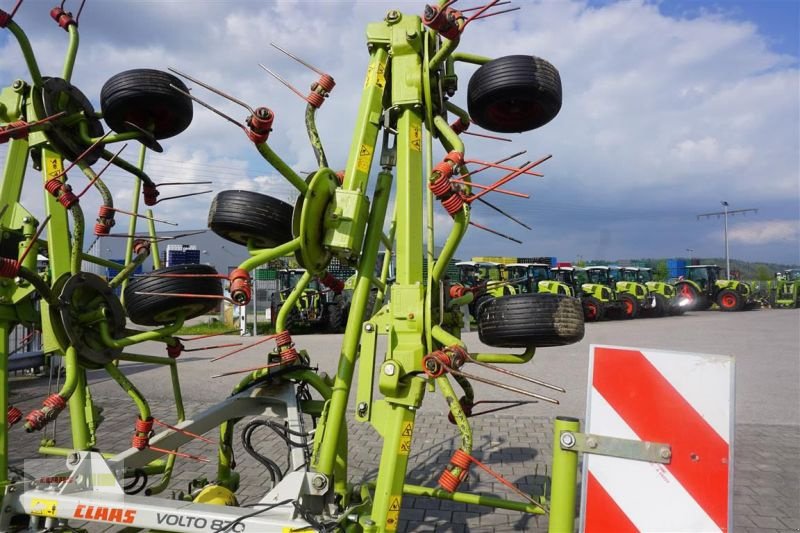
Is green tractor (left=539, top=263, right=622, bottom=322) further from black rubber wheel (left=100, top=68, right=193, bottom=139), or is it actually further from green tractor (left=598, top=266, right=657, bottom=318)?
black rubber wheel (left=100, top=68, right=193, bottom=139)

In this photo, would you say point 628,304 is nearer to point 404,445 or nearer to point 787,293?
point 787,293

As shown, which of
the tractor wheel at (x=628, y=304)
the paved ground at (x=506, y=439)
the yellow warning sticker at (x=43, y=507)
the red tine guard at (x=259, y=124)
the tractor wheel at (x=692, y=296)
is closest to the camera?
the red tine guard at (x=259, y=124)

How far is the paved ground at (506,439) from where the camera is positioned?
409 centimetres

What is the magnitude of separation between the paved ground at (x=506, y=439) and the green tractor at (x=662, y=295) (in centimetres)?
1112

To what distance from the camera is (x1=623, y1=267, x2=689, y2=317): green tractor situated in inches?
906

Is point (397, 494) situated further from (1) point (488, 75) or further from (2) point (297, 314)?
(2) point (297, 314)

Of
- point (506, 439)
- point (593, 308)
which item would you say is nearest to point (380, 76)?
point (506, 439)

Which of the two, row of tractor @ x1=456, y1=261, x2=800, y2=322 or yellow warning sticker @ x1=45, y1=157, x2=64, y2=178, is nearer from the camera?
yellow warning sticker @ x1=45, y1=157, x2=64, y2=178

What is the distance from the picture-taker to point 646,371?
6.19ft

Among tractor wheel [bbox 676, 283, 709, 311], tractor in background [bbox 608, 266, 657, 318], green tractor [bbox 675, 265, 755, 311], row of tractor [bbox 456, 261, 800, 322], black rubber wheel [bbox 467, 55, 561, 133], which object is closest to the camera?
black rubber wheel [bbox 467, 55, 561, 133]

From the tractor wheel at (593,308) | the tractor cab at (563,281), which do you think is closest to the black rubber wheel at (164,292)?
the tractor cab at (563,281)

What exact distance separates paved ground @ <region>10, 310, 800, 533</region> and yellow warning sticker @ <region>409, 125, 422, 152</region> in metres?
2.78

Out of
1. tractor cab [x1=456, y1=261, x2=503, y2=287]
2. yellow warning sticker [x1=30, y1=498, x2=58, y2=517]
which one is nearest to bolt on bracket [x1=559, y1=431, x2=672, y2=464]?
yellow warning sticker [x1=30, y1=498, x2=58, y2=517]

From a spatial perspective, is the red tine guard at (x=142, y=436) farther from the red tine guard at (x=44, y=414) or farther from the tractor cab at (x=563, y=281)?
the tractor cab at (x=563, y=281)
